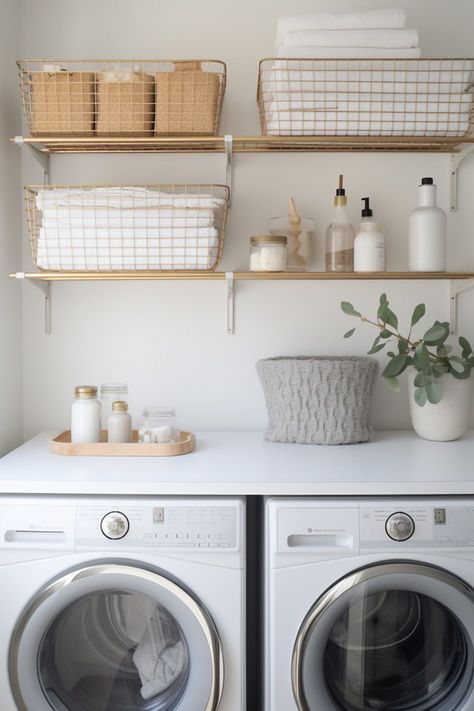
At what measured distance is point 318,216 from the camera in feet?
7.43

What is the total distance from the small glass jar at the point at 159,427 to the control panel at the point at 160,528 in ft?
1.09

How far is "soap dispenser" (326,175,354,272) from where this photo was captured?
2088mm

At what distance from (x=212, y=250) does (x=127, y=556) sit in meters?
0.90

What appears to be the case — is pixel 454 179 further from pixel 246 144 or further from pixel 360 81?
pixel 246 144

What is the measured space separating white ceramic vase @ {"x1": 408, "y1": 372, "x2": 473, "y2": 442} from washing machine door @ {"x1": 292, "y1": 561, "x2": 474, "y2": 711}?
1.83 feet

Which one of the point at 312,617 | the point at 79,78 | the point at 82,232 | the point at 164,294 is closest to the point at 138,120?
the point at 79,78

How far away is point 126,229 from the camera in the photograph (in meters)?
1.97

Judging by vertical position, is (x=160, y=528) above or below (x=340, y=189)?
below

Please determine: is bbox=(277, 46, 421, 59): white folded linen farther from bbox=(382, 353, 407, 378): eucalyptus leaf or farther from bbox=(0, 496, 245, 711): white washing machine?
bbox=(0, 496, 245, 711): white washing machine

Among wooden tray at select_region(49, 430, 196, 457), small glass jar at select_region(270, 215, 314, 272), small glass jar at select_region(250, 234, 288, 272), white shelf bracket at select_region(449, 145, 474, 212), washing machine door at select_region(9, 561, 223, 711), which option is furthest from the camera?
white shelf bracket at select_region(449, 145, 474, 212)

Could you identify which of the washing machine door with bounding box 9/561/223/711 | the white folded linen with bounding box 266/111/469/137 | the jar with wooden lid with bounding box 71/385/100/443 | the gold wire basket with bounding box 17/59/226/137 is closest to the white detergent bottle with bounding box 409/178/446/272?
the white folded linen with bounding box 266/111/469/137

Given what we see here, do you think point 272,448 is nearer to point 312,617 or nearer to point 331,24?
point 312,617

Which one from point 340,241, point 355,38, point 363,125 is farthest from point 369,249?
point 355,38

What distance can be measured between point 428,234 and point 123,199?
0.91m
